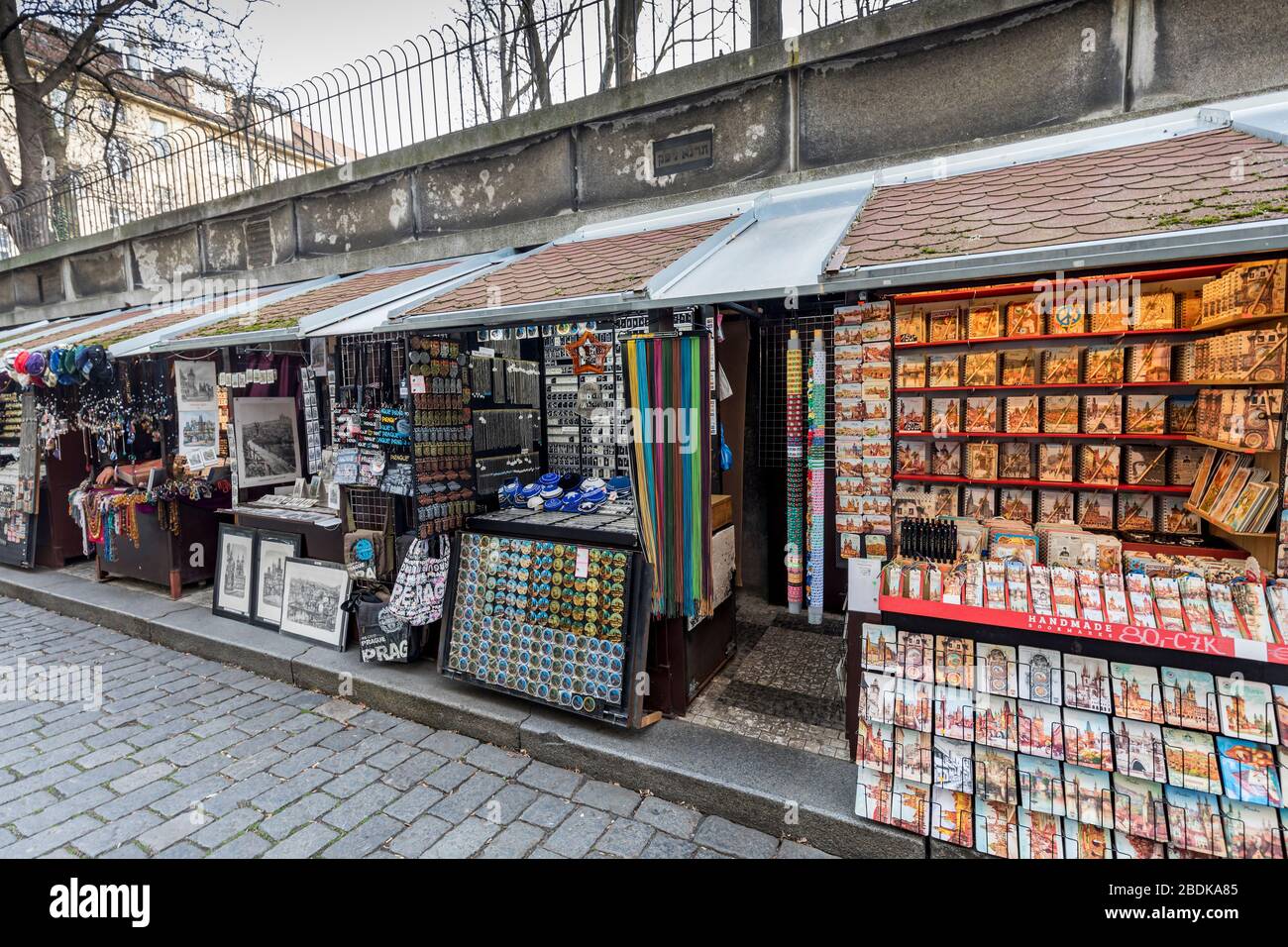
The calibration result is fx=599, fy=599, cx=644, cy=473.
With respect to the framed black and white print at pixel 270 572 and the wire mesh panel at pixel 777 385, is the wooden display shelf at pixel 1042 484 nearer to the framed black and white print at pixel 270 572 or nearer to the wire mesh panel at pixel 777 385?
the wire mesh panel at pixel 777 385

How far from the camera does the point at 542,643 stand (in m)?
4.03

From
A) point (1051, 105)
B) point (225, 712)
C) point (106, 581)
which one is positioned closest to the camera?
point (1051, 105)

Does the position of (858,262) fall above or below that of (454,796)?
above

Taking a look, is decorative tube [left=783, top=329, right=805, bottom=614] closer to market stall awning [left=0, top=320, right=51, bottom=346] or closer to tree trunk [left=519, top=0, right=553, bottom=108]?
tree trunk [left=519, top=0, right=553, bottom=108]

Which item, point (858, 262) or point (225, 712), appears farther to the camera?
point (225, 712)

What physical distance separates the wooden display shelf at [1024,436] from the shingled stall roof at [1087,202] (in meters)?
2.23

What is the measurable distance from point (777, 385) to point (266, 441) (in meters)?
5.40

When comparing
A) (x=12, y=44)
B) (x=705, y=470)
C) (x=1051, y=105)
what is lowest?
(x=705, y=470)

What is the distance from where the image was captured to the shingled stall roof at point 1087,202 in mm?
2412

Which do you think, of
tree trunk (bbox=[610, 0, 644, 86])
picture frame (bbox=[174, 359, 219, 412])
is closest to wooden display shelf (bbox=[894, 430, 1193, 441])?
tree trunk (bbox=[610, 0, 644, 86])

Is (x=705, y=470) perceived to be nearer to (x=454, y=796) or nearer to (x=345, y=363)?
(x=454, y=796)

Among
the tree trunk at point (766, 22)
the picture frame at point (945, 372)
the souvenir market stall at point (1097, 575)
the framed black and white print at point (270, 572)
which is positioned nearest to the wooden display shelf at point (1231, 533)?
the souvenir market stall at point (1097, 575)
